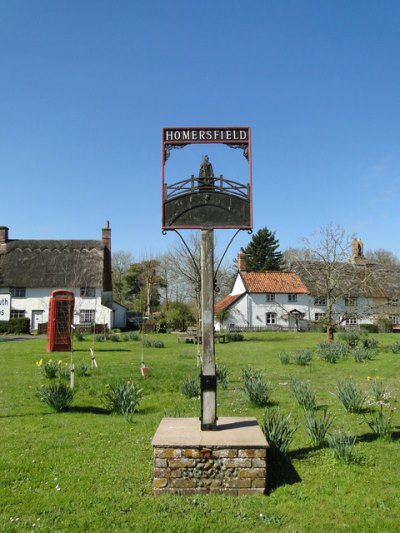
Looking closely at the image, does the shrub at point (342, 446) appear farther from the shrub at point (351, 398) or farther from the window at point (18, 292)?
the window at point (18, 292)

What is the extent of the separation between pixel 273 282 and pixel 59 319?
101 ft

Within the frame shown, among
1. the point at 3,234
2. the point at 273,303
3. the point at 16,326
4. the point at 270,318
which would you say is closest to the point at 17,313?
the point at 16,326

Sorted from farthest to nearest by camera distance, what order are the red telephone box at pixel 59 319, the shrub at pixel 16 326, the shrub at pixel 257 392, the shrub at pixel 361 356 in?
the shrub at pixel 16 326 < the red telephone box at pixel 59 319 < the shrub at pixel 361 356 < the shrub at pixel 257 392

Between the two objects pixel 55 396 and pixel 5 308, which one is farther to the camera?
pixel 5 308

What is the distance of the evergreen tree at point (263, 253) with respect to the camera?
208ft

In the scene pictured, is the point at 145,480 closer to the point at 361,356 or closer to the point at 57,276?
the point at 361,356

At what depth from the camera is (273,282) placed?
49.2 m

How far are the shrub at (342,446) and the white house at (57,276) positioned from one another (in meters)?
37.5

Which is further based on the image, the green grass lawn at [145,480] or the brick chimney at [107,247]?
the brick chimney at [107,247]

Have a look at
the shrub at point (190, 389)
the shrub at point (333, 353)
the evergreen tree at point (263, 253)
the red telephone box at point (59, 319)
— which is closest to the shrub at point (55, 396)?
the shrub at point (190, 389)

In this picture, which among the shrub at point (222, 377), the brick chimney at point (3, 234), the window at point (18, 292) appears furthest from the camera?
the brick chimney at point (3, 234)

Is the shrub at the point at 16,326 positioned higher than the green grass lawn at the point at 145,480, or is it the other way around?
the shrub at the point at 16,326

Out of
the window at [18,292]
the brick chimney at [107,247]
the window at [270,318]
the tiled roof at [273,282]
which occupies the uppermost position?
the brick chimney at [107,247]

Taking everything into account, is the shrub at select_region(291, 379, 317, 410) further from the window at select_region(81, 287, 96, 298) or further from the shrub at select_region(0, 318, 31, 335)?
the window at select_region(81, 287, 96, 298)
